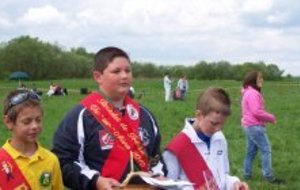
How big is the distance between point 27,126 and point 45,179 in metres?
0.37

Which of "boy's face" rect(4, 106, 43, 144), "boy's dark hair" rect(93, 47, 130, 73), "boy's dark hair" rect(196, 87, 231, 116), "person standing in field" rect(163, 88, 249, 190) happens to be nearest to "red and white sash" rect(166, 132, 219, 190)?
"person standing in field" rect(163, 88, 249, 190)

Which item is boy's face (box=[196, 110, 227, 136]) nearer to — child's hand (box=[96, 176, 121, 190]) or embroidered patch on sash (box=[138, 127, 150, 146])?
embroidered patch on sash (box=[138, 127, 150, 146])

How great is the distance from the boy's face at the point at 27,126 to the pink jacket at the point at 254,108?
6543 millimetres

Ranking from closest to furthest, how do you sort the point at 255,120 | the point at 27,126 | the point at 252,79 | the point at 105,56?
the point at 27,126 < the point at 105,56 < the point at 252,79 < the point at 255,120

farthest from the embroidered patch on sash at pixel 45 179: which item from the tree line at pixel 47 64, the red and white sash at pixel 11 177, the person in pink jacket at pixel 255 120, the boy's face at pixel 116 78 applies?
the tree line at pixel 47 64

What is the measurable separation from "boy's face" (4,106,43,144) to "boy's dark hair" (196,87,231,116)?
4.21ft

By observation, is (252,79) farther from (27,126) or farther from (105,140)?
(27,126)

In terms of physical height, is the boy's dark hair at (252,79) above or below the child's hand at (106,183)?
above

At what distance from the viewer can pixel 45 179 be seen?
434cm

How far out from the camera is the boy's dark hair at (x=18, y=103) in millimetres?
4336

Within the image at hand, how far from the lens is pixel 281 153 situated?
13.4 m

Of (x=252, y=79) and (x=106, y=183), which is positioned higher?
(x=252, y=79)

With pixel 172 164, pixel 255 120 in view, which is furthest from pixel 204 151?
pixel 255 120

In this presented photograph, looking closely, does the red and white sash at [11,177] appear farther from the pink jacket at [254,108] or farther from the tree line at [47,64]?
the tree line at [47,64]
